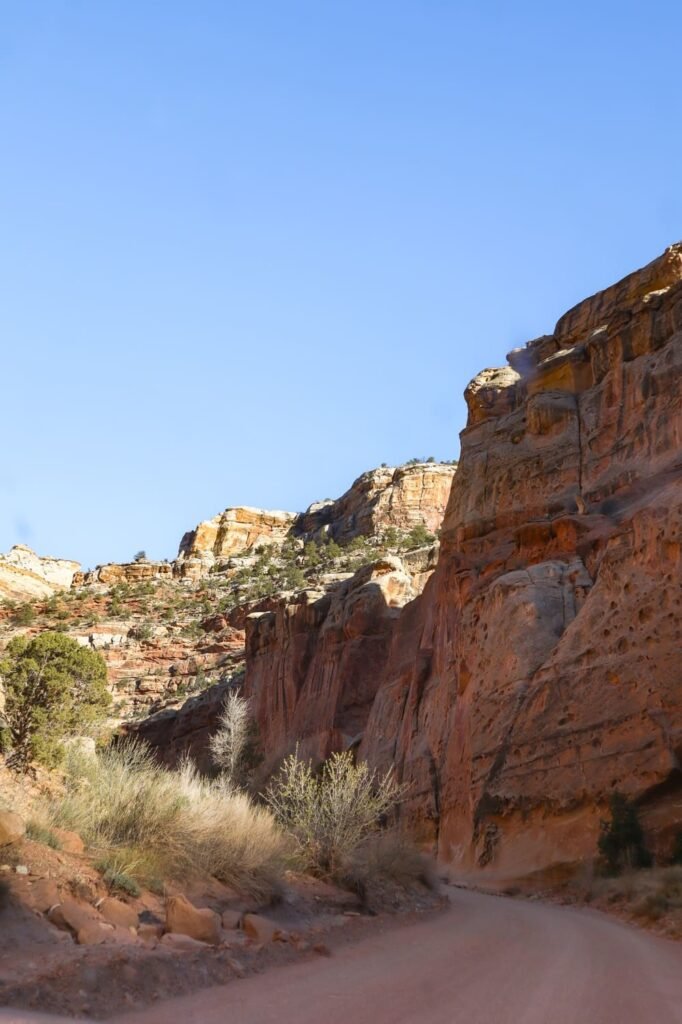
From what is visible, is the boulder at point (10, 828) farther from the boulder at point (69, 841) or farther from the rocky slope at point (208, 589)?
the rocky slope at point (208, 589)

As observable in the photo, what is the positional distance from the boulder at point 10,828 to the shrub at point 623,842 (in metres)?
14.0

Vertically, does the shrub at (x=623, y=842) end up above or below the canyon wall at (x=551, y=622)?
below

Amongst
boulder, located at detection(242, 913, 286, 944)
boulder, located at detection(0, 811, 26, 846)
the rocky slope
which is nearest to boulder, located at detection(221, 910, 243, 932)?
boulder, located at detection(242, 913, 286, 944)

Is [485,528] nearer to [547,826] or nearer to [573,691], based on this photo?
[573,691]

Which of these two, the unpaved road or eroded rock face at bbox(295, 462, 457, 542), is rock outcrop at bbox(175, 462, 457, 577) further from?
the unpaved road

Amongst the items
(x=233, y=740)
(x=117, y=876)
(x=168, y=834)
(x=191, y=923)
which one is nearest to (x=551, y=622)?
(x=168, y=834)

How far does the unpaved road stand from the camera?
24.1 feet

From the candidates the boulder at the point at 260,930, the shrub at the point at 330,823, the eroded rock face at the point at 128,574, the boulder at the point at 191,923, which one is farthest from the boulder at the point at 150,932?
the eroded rock face at the point at 128,574

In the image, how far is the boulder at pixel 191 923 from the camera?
9.92 metres

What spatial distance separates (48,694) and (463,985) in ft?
66.9

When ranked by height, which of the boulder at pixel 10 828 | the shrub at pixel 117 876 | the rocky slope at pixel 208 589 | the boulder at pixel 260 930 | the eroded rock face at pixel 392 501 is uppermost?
the eroded rock face at pixel 392 501

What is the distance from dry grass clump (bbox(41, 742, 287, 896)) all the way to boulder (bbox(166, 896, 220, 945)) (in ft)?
4.89

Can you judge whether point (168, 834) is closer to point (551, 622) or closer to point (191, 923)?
point (191, 923)

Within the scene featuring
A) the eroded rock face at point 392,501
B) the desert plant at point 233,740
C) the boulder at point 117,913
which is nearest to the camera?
the boulder at point 117,913
